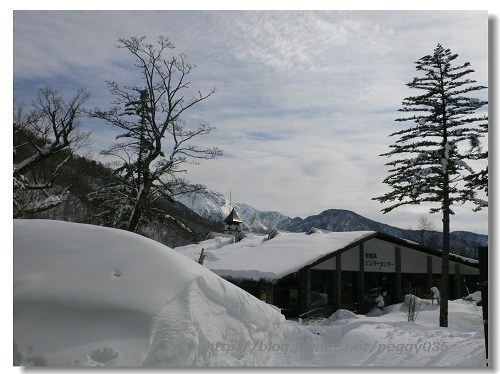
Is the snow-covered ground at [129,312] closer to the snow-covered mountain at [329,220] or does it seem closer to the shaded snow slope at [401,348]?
the shaded snow slope at [401,348]

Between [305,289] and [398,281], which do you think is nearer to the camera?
[305,289]

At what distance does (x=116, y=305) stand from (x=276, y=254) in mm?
15346

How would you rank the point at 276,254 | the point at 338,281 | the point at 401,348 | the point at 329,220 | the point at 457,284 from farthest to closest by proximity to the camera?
the point at 457,284 → the point at 338,281 → the point at 276,254 → the point at 329,220 → the point at 401,348

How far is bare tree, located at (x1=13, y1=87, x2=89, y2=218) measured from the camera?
8.71 meters

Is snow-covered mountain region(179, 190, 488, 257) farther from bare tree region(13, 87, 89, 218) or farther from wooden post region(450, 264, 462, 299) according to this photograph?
bare tree region(13, 87, 89, 218)

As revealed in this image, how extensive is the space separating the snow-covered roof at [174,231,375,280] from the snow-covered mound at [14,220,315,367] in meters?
11.2

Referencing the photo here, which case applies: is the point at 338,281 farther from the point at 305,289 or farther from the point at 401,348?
the point at 401,348

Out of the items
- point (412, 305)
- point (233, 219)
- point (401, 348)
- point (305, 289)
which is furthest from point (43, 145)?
point (233, 219)

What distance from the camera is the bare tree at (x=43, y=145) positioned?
8.71 meters

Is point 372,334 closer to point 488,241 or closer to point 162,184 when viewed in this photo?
point 488,241

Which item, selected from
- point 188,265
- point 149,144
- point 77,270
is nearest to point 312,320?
point 149,144

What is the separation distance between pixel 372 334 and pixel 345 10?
248 inches

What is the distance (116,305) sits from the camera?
479cm

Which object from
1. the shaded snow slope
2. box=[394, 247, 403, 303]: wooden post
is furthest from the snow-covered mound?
box=[394, 247, 403, 303]: wooden post
